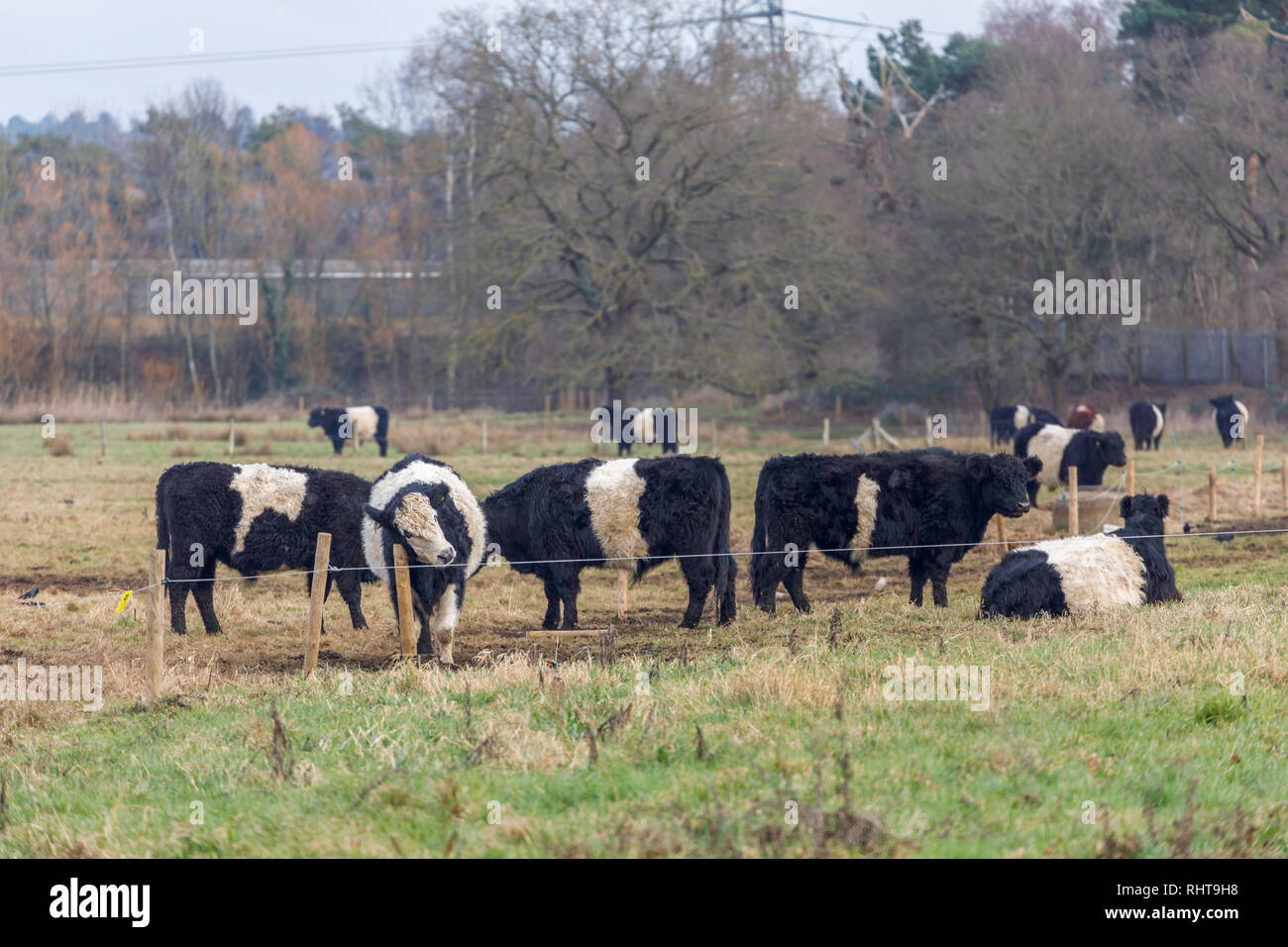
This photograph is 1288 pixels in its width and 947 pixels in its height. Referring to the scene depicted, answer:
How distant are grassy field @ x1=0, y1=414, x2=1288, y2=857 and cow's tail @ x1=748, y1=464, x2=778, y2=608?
1234mm

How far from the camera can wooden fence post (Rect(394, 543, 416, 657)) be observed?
10.5 meters

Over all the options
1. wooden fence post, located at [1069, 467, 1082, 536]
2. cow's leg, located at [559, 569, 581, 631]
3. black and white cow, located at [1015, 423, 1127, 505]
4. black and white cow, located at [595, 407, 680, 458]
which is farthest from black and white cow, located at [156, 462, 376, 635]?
black and white cow, located at [595, 407, 680, 458]

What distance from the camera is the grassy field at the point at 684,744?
205 inches

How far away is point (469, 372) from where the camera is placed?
172 feet

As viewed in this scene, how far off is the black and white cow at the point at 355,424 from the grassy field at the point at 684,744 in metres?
20.9

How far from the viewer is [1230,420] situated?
32906mm

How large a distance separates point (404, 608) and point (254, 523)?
11.5 ft

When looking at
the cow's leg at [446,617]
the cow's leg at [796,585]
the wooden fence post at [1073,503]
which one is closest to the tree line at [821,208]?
the wooden fence post at [1073,503]

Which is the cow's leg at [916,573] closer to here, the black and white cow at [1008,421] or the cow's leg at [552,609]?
the cow's leg at [552,609]

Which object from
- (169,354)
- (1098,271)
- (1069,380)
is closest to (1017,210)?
(1098,271)

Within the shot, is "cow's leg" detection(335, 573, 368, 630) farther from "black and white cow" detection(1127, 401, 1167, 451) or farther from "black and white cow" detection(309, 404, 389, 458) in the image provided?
"black and white cow" detection(1127, 401, 1167, 451)

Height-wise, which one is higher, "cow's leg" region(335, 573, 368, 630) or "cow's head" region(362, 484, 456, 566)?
"cow's head" region(362, 484, 456, 566)

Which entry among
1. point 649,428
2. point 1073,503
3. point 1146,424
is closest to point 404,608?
point 1073,503
